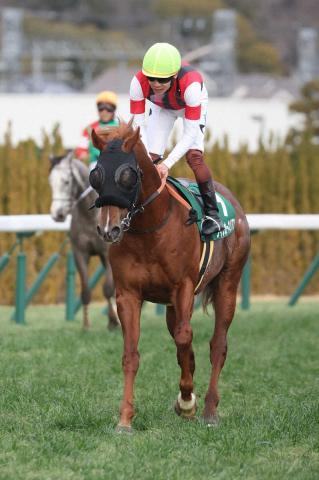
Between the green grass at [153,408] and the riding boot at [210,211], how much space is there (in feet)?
3.35

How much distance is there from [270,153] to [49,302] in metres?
4.00

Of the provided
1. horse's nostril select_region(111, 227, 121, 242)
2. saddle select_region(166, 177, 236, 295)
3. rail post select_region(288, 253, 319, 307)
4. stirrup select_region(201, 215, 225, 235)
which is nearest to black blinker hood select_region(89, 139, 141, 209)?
horse's nostril select_region(111, 227, 121, 242)

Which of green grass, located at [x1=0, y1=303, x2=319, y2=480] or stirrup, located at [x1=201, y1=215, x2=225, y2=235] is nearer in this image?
green grass, located at [x1=0, y1=303, x2=319, y2=480]

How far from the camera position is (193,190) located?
7480 mm

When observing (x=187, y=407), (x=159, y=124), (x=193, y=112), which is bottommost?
(x=187, y=407)

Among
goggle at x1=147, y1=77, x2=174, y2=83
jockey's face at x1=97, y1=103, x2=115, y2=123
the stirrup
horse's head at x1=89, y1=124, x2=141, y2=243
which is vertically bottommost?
the stirrup

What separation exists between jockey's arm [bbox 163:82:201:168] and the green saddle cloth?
17 cm

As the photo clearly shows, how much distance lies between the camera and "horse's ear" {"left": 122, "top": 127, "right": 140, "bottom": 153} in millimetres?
6383

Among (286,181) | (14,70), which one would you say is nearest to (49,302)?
(286,181)

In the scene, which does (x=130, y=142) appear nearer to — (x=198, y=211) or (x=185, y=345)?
(x=198, y=211)

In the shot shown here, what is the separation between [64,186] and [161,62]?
454 cm

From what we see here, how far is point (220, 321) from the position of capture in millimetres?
7539

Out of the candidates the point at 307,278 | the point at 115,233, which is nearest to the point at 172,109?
the point at 115,233

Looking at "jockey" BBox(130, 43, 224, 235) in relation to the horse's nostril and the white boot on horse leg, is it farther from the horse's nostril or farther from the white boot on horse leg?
the white boot on horse leg
